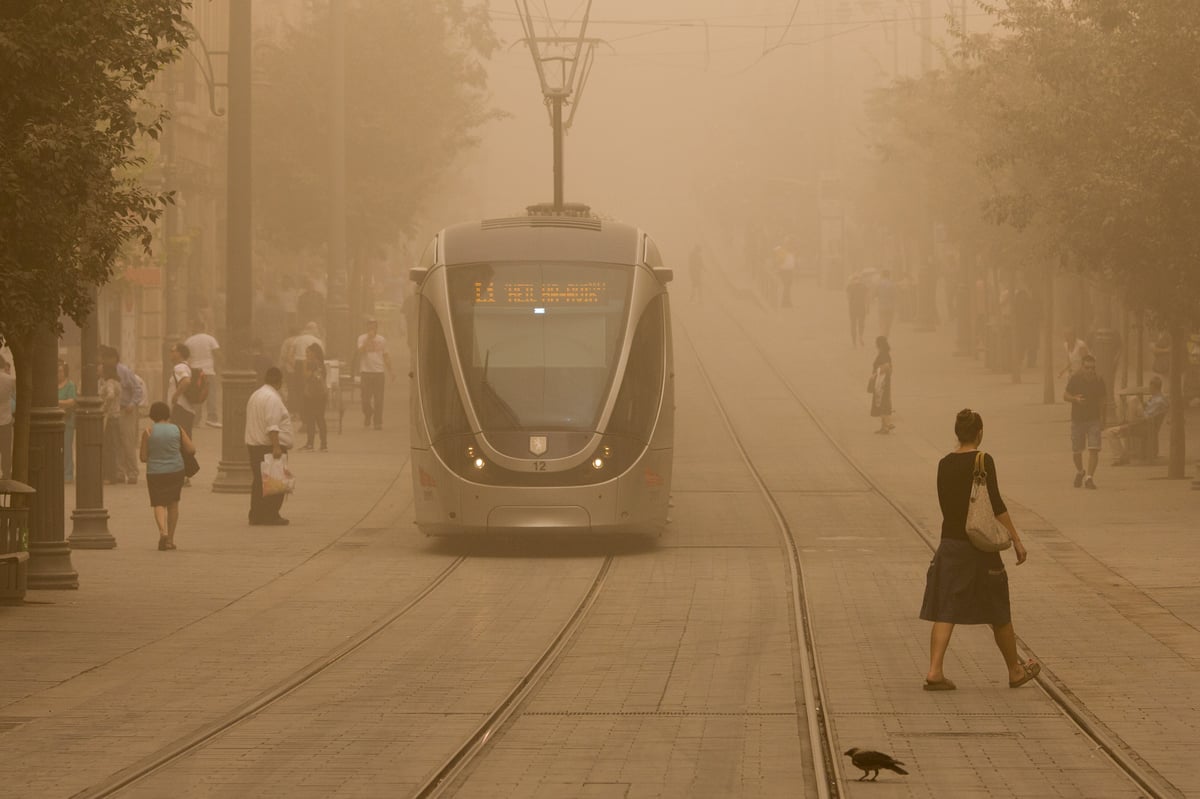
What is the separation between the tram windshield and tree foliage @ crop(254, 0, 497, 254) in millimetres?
25167

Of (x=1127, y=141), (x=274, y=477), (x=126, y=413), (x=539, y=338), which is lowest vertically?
(x=274, y=477)

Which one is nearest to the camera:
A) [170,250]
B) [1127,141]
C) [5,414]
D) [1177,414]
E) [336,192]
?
[1127,141]

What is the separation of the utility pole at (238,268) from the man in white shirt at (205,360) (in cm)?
341

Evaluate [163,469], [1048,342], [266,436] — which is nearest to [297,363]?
[266,436]

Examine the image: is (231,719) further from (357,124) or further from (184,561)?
(357,124)

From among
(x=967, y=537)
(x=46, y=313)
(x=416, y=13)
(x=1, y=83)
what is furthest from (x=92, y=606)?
(x=416, y=13)

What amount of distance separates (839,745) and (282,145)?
36.2 metres

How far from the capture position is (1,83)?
44.4 ft

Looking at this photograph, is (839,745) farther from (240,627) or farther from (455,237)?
(455,237)

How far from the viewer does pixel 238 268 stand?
85.2 ft

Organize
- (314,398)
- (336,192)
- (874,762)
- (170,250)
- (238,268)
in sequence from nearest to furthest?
(874,762)
(238,268)
(314,398)
(170,250)
(336,192)

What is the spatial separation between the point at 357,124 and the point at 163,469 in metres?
25.8

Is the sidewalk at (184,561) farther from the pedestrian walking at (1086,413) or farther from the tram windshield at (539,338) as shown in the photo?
the pedestrian walking at (1086,413)

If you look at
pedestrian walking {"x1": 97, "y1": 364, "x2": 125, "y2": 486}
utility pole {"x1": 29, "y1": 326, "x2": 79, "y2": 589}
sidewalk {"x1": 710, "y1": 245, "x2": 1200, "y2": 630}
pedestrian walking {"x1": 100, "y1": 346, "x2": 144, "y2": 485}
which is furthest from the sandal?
pedestrian walking {"x1": 100, "y1": 346, "x2": 144, "y2": 485}
